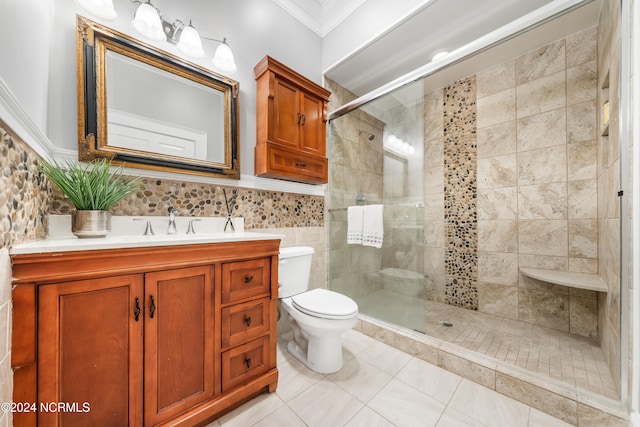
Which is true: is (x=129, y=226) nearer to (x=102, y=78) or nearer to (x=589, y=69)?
(x=102, y=78)

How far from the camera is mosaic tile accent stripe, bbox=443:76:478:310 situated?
93.8 inches

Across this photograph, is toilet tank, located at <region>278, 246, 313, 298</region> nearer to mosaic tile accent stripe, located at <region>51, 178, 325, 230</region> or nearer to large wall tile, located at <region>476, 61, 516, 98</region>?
mosaic tile accent stripe, located at <region>51, 178, 325, 230</region>

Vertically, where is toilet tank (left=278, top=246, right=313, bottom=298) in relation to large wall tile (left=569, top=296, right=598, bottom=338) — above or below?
above

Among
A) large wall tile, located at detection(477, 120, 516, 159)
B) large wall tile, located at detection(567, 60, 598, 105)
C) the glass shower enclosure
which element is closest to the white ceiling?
large wall tile, located at detection(567, 60, 598, 105)

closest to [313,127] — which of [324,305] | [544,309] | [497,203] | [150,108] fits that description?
[150,108]

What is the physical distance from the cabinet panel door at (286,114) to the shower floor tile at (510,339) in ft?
4.99

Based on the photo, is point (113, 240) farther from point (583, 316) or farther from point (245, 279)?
point (583, 316)

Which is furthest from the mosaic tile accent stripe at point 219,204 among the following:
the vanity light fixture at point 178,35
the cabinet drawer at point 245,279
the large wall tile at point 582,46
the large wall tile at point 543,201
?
the large wall tile at point 582,46

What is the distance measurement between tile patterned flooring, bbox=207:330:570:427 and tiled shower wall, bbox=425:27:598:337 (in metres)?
1.22

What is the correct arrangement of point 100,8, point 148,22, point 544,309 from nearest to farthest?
point 100,8 < point 148,22 < point 544,309

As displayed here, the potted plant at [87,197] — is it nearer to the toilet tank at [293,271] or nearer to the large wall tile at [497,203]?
the toilet tank at [293,271]

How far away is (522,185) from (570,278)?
0.83 metres

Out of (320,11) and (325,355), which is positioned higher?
(320,11)

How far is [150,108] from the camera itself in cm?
133
